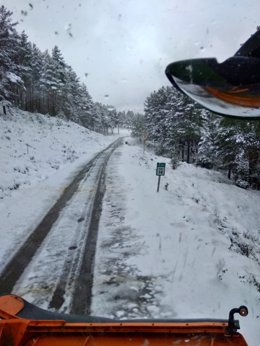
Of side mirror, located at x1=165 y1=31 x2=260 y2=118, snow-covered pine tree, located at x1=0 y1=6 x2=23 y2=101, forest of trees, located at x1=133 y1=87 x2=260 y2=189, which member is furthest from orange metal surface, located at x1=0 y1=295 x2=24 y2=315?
snow-covered pine tree, located at x1=0 y1=6 x2=23 y2=101

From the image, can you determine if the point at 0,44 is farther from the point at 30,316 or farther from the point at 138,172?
the point at 30,316

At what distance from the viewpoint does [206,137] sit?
123ft

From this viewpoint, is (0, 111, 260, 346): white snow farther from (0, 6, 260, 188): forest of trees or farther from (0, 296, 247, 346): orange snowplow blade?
(0, 6, 260, 188): forest of trees

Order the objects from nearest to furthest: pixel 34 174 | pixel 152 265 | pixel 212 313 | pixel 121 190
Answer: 1. pixel 212 313
2. pixel 152 265
3. pixel 121 190
4. pixel 34 174

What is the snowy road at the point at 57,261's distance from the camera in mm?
6527

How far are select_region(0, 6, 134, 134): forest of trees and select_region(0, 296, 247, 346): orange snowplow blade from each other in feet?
113

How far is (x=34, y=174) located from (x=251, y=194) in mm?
14469

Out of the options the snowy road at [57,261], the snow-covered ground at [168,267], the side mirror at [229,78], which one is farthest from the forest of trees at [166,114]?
the side mirror at [229,78]

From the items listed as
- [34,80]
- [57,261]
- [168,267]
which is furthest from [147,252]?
[34,80]

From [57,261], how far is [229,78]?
6333mm

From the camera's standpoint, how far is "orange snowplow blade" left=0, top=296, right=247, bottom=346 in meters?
3.27

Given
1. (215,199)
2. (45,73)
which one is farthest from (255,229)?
(45,73)

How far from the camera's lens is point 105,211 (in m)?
12.1

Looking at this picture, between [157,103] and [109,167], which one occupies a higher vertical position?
[157,103]
